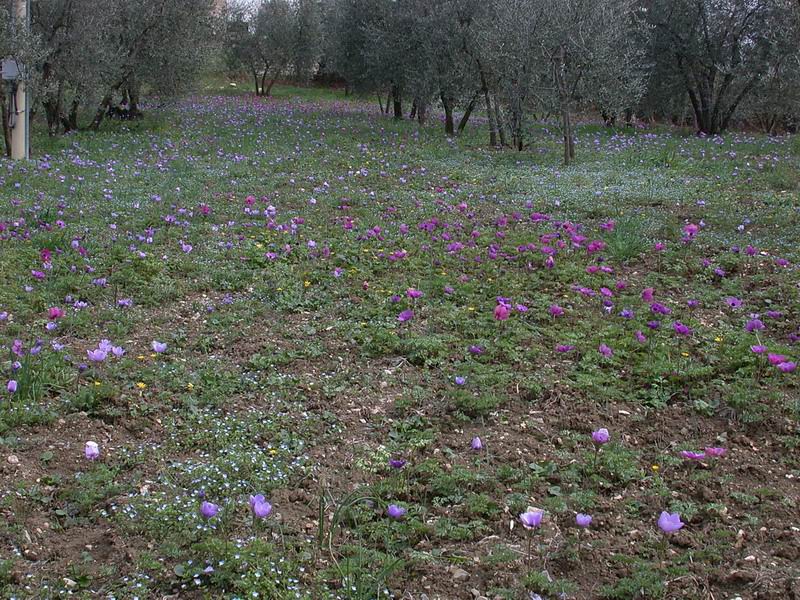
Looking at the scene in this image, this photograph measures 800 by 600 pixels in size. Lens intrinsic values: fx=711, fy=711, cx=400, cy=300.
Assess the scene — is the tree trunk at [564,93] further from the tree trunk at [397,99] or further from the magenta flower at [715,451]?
the magenta flower at [715,451]

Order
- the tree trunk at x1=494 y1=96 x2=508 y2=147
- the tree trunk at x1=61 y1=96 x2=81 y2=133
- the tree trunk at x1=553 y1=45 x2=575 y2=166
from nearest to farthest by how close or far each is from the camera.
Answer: the tree trunk at x1=553 y1=45 x2=575 y2=166 → the tree trunk at x1=61 y1=96 x2=81 y2=133 → the tree trunk at x1=494 y1=96 x2=508 y2=147

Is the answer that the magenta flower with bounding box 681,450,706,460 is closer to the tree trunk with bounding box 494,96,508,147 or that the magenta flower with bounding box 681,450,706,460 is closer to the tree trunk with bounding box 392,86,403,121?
the tree trunk with bounding box 494,96,508,147

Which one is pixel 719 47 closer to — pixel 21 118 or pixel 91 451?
pixel 21 118

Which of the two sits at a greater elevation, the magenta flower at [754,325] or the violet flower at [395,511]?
the magenta flower at [754,325]

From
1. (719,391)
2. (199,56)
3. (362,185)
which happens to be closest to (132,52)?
(199,56)

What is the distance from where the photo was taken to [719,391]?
13.4 ft

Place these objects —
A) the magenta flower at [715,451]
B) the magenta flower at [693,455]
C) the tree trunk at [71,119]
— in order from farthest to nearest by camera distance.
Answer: the tree trunk at [71,119], the magenta flower at [715,451], the magenta flower at [693,455]

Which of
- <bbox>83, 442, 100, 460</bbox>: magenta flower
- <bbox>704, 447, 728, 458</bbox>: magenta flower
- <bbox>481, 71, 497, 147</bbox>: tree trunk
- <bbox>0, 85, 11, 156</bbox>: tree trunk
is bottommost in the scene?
<bbox>83, 442, 100, 460</bbox>: magenta flower

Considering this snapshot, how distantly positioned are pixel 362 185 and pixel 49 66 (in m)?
6.67

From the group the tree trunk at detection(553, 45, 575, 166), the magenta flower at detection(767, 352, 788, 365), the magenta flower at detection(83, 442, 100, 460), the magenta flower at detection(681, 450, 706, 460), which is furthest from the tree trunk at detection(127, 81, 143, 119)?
the magenta flower at detection(681, 450, 706, 460)

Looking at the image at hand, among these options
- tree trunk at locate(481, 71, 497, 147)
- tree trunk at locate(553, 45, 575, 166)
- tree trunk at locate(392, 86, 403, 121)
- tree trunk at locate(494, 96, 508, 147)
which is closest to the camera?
tree trunk at locate(553, 45, 575, 166)

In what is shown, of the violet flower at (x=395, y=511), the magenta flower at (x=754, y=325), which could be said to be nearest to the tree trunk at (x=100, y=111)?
the magenta flower at (x=754, y=325)

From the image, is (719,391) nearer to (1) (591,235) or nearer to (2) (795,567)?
(2) (795,567)

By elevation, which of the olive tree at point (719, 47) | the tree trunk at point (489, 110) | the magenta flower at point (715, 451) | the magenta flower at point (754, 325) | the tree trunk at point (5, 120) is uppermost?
the olive tree at point (719, 47)
